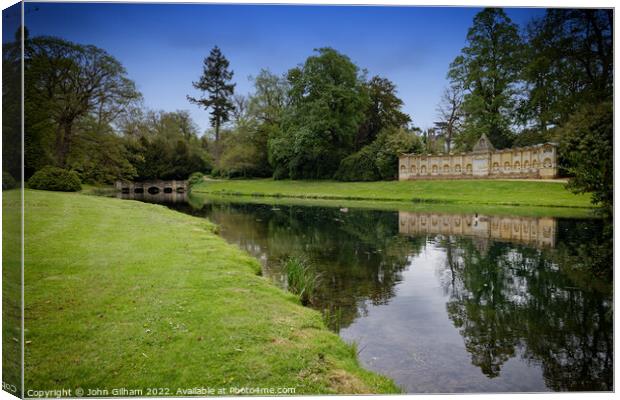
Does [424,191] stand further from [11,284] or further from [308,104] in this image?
[11,284]

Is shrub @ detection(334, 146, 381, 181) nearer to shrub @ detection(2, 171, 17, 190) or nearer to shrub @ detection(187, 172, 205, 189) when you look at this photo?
shrub @ detection(187, 172, 205, 189)

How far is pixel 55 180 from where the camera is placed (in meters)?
5.08

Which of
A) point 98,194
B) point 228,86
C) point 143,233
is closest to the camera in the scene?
point 98,194

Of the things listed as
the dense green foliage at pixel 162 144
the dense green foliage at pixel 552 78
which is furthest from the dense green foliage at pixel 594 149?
the dense green foliage at pixel 162 144

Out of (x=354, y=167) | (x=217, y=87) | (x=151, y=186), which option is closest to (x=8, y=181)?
(x=217, y=87)

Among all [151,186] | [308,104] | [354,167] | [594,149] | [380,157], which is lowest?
[151,186]

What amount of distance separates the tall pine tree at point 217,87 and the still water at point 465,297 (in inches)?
→ 113

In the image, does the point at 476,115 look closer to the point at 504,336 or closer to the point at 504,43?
the point at 504,43

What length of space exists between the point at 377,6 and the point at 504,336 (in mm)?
3792

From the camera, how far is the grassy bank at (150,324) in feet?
11.6

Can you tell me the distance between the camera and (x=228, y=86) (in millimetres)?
7688

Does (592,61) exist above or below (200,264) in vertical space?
above

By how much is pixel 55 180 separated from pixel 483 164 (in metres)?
15.4

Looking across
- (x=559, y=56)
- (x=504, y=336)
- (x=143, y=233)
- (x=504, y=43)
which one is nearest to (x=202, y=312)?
(x=504, y=336)
